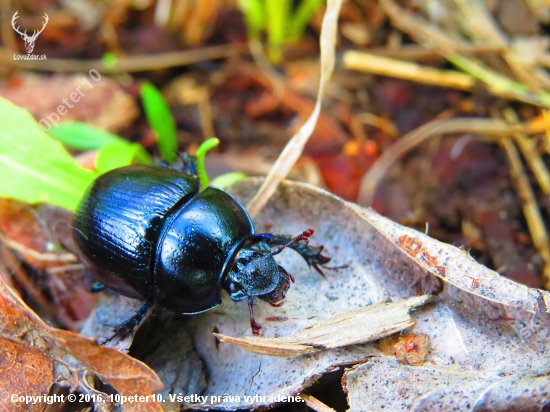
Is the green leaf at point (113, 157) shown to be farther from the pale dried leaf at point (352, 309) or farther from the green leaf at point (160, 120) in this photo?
the pale dried leaf at point (352, 309)

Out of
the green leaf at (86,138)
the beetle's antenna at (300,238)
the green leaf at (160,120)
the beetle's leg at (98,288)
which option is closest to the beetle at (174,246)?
the beetle's antenna at (300,238)

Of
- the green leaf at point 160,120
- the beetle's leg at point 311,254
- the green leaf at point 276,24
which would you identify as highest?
the green leaf at point 276,24

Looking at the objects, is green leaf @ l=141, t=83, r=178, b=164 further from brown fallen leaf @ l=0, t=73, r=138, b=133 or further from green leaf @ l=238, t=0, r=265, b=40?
green leaf @ l=238, t=0, r=265, b=40

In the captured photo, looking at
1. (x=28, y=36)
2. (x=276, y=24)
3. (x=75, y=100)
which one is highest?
(x=276, y=24)

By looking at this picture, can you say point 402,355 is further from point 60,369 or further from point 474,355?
point 60,369

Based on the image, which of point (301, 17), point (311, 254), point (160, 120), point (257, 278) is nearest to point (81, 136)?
point (160, 120)

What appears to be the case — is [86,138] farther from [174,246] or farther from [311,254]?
[311,254]
